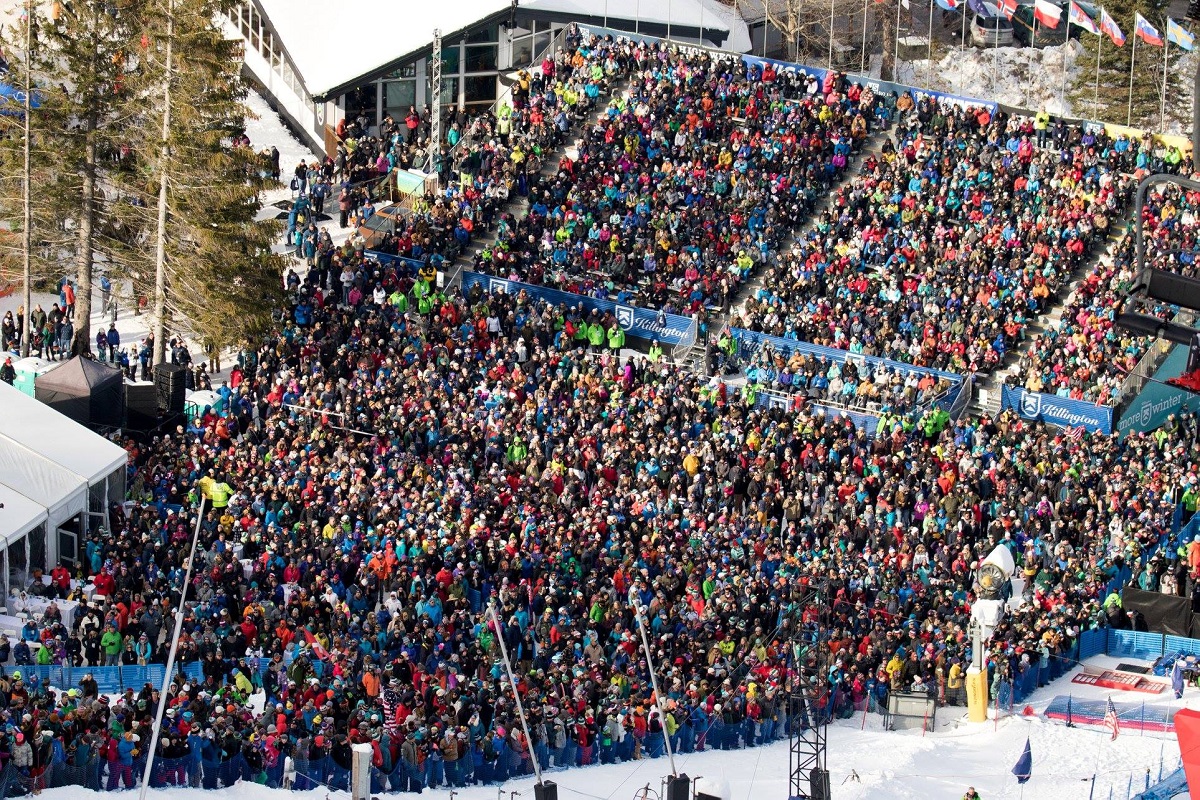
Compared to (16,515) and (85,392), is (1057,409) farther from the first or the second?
(16,515)

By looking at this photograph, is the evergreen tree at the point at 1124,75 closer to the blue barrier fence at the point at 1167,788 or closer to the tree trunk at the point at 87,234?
the tree trunk at the point at 87,234

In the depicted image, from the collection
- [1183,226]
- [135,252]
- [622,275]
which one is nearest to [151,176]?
[135,252]

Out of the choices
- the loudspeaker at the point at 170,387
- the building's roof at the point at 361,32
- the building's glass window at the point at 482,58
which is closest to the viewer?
the loudspeaker at the point at 170,387

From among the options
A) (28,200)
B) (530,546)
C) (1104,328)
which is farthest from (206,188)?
(1104,328)

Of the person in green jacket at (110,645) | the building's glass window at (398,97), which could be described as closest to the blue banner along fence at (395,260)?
the building's glass window at (398,97)

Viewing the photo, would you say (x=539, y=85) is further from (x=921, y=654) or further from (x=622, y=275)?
(x=921, y=654)

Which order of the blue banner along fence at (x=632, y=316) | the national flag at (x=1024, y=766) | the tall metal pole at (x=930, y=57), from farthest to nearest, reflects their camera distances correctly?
the tall metal pole at (x=930, y=57)
the blue banner along fence at (x=632, y=316)
the national flag at (x=1024, y=766)

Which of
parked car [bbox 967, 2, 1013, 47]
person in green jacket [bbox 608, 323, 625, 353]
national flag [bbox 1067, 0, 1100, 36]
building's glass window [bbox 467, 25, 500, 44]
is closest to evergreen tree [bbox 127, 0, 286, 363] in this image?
person in green jacket [bbox 608, 323, 625, 353]
